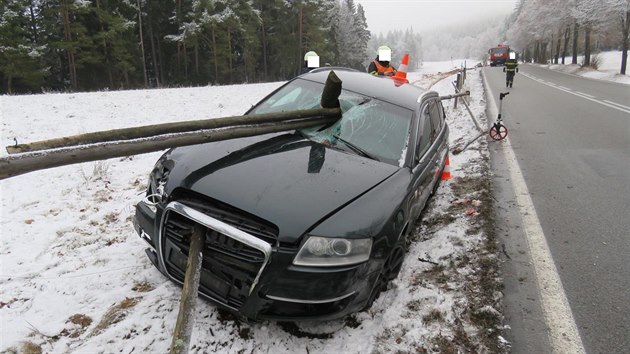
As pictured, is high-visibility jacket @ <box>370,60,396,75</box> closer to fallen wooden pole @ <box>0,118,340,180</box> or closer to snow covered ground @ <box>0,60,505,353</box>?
snow covered ground @ <box>0,60,505,353</box>

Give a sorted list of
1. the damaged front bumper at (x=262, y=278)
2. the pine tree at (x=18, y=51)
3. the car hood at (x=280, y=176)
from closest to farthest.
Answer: the damaged front bumper at (x=262, y=278) < the car hood at (x=280, y=176) < the pine tree at (x=18, y=51)

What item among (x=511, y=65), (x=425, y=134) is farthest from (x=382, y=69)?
(x=511, y=65)

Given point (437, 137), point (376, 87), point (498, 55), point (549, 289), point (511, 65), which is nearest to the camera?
point (549, 289)

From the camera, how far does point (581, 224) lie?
14.0 feet

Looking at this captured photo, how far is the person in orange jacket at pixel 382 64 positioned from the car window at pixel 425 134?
3.75m

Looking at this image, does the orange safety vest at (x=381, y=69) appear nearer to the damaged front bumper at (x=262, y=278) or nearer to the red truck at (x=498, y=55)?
the damaged front bumper at (x=262, y=278)

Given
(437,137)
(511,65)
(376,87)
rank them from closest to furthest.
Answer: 1. (376,87)
2. (437,137)
3. (511,65)

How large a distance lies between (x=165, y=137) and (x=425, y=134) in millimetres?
2611

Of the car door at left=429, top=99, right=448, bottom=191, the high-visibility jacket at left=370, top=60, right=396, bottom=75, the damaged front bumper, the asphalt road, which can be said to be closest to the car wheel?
the damaged front bumper

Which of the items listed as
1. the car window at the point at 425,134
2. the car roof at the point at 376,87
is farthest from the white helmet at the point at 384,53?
Result: the car window at the point at 425,134

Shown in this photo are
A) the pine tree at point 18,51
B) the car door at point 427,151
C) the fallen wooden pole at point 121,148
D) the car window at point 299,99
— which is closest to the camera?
the fallen wooden pole at point 121,148

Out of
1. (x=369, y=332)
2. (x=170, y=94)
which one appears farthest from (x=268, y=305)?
(x=170, y=94)

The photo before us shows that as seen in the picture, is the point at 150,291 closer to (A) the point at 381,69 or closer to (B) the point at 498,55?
(A) the point at 381,69

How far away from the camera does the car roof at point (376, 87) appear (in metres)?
4.23
